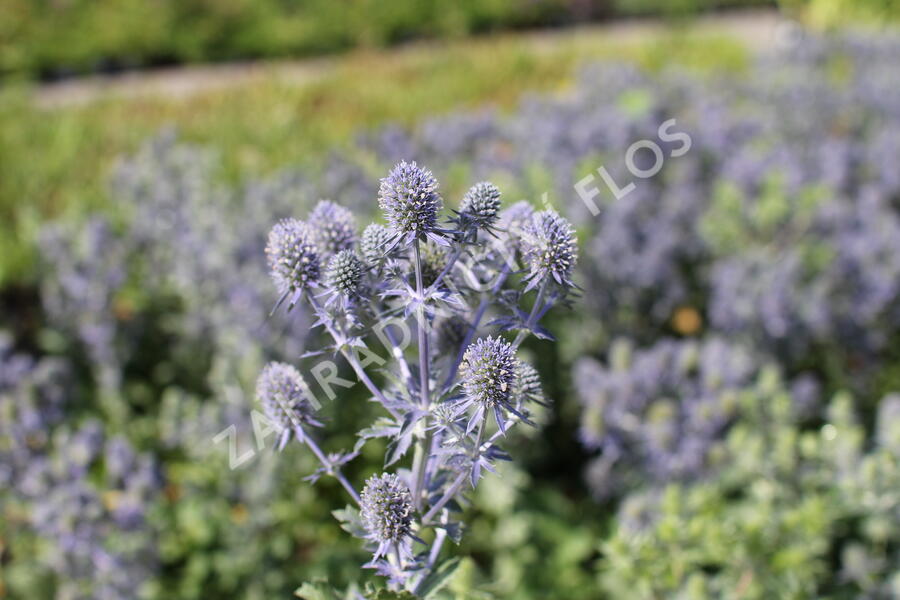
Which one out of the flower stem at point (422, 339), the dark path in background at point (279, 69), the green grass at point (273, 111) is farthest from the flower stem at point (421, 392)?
the dark path in background at point (279, 69)

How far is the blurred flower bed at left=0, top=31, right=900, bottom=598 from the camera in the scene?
9.00 ft

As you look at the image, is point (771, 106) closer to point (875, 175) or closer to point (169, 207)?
point (875, 175)

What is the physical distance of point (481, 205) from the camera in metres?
1.27

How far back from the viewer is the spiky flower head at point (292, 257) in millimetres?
1348

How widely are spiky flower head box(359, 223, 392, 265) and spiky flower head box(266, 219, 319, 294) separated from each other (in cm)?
11

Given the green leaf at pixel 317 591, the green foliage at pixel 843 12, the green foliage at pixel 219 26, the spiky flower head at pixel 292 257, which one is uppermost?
the green foliage at pixel 219 26

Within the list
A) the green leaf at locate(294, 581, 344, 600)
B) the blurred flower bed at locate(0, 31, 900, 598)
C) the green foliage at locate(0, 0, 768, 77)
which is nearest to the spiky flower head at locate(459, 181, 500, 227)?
the green leaf at locate(294, 581, 344, 600)

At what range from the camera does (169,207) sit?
14.2 feet

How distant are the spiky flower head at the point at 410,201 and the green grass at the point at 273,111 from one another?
3.58m

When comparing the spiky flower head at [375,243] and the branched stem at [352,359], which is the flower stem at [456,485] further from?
the spiky flower head at [375,243]

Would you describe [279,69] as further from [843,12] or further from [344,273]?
[344,273]

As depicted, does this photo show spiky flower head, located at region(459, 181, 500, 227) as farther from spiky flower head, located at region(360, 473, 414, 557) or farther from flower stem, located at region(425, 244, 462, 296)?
spiky flower head, located at region(360, 473, 414, 557)

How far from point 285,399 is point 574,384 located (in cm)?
225

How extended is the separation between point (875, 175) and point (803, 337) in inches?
64.4
